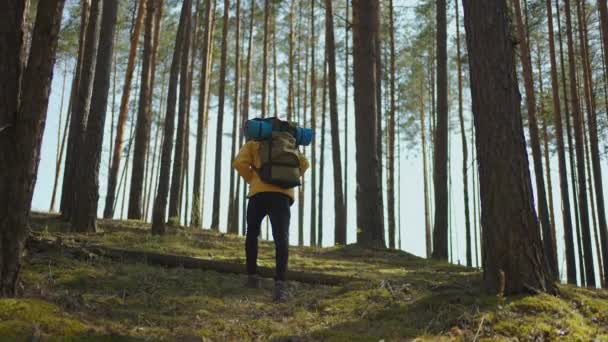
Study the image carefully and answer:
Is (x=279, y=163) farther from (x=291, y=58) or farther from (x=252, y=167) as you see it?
(x=291, y=58)

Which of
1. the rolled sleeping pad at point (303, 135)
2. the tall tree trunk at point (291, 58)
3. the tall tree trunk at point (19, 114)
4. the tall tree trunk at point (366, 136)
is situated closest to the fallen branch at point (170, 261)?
the rolled sleeping pad at point (303, 135)

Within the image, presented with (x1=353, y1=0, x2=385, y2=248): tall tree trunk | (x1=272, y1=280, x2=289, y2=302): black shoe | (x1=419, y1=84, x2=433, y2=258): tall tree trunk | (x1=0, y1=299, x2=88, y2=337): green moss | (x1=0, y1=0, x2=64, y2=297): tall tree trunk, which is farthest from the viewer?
(x1=419, y1=84, x2=433, y2=258): tall tree trunk

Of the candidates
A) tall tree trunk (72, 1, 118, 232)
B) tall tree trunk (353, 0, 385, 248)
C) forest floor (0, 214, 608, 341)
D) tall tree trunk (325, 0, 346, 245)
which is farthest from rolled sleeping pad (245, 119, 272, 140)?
tall tree trunk (325, 0, 346, 245)

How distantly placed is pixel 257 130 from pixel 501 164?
223 centimetres

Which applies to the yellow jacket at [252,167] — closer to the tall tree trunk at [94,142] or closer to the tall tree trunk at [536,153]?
the tall tree trunk at [94,142]

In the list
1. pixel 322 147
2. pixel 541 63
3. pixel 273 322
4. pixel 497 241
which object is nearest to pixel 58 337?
pixel 273 322

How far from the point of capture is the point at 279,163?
474 cm

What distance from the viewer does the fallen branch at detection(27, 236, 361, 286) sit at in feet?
18.0

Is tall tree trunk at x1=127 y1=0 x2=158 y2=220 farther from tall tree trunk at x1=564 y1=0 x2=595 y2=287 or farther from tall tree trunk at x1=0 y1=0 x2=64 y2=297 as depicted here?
tall tree trunk at x1=564 y1=0 x2=595 y2=287

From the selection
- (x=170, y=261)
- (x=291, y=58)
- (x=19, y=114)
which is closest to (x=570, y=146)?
(x=291, y=58)

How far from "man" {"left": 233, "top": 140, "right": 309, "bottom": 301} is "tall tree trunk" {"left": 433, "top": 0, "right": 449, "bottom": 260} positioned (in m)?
6.01

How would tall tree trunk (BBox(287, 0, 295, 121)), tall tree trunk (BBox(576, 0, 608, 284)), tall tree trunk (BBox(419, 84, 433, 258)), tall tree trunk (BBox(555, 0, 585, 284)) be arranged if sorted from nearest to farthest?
tall tree trunk (BBox(576, 0, 608, 284))
tall tree trunk (BBox(555, 0, 585, 284))
tall tree trunk (BBox(287, 0, 295, 121))
tall tree trunk (BBox(419, 84, 433, 258))

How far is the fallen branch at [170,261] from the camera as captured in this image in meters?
5.47

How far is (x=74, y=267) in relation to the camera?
4984 mm
